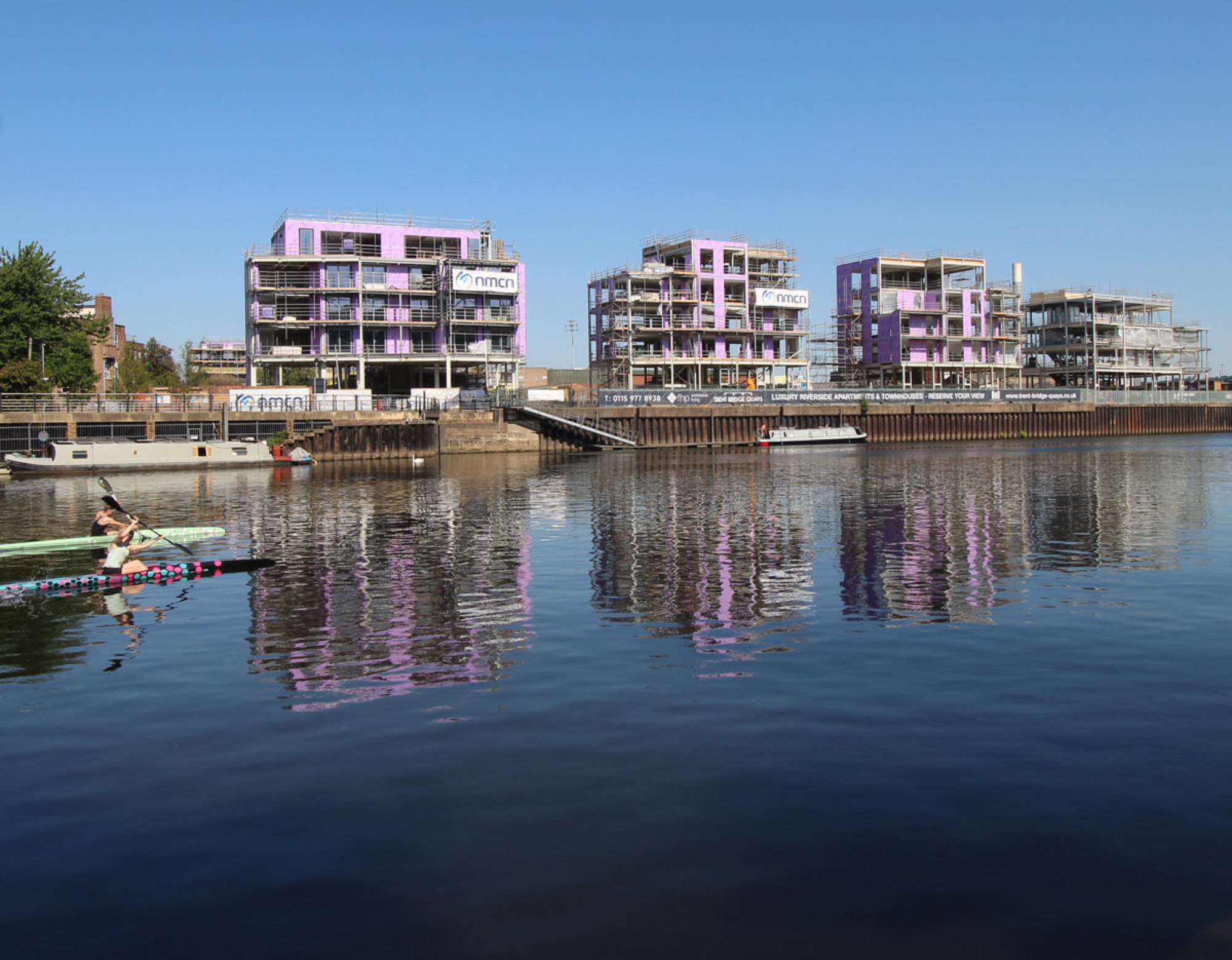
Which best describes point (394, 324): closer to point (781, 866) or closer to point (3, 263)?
point (3, 263)

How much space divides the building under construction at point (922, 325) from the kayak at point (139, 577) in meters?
107

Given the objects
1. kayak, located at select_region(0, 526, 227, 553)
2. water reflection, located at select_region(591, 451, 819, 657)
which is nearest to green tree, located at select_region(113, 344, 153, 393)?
water reflection, located at select_region(591, 451, 819, 657)

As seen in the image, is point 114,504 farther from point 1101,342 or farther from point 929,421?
point 1101,342

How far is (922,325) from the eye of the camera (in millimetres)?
122312

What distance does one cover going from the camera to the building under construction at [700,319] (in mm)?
109812

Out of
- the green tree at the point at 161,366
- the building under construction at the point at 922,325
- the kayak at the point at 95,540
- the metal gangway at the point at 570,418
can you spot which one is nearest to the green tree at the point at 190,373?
the green tree at the point at 161,366

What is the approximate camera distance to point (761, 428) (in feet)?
314

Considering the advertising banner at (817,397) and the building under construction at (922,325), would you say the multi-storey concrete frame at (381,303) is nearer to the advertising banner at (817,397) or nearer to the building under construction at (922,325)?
the advertising banner at (817,397)

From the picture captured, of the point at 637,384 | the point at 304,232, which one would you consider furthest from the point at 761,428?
the point at 304,232

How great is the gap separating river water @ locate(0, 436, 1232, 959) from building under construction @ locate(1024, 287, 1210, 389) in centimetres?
12928

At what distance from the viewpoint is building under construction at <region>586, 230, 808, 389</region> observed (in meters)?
110

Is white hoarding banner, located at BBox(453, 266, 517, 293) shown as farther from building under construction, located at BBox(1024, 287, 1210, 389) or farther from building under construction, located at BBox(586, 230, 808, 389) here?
building under construction, located at BBox(1024, 287, 1210, 389)

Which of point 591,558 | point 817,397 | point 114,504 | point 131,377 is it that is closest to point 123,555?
point 114,504

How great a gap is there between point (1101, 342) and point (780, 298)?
182ft
